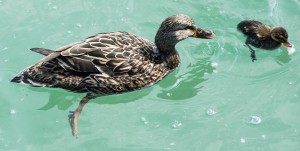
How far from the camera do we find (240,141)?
255 inches

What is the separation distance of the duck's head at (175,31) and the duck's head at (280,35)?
93cm

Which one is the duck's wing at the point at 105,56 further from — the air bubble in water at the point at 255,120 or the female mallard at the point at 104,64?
the air bubble in water at the point at 255,120

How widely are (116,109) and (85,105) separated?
378mm

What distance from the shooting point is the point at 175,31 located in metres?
6.71

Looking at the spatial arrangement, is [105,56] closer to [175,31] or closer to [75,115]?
[75,115]

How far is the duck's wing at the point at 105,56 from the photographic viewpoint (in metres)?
6.32

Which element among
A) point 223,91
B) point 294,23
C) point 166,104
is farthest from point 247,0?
point 166,104

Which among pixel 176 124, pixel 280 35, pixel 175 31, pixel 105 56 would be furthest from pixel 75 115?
pixel 280 35

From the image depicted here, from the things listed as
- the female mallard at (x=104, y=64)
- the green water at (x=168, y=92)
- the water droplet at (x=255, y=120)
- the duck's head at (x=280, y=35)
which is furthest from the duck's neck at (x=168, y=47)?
the duck's head at (x=280, y=35)

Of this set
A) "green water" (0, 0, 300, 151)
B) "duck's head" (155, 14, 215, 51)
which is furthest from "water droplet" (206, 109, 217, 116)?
"duck's head" (155, 14, 215, 51)

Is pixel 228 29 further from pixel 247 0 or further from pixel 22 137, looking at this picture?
pixel 22 137

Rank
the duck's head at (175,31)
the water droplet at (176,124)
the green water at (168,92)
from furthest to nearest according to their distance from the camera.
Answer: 1. the duck's head at (175,31)
2. the water droplet at (176,124)
3. the green water at (168,92)

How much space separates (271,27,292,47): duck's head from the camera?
7.18 metres

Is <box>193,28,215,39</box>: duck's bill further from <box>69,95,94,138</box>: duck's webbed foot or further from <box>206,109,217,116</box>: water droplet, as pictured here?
<box>69,95,94,138</box>: duck's webbed foot
